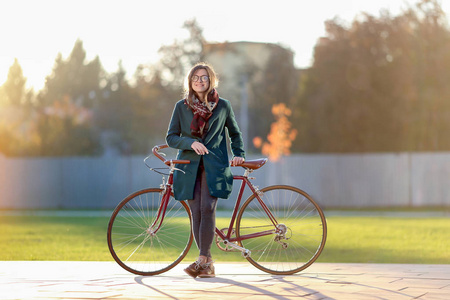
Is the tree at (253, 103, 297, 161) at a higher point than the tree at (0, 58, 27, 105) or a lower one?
lower

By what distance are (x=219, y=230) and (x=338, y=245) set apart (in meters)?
5.11

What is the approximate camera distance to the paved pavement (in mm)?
5094

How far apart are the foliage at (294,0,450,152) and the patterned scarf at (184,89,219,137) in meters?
29.1

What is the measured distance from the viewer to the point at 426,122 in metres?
35.2

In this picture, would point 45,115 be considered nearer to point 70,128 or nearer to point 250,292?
point 70,128

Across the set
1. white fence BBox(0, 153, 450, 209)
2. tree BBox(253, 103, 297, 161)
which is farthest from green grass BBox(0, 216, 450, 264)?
tree BBox(253, 103, 297, 161)

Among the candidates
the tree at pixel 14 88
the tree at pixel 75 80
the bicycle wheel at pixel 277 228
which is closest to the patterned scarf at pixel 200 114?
the bicycle wheel at pixel 277 228

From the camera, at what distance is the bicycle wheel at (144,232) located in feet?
20.5

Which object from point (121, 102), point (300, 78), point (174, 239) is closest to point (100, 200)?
point (121, 102)

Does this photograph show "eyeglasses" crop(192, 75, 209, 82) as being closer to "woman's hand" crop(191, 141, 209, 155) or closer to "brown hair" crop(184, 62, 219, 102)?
"brown hair" crop(184, 62, 219, 102)

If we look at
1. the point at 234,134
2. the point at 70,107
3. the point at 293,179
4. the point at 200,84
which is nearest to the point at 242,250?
the point at 234,134

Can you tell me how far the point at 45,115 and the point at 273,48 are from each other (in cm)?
1257

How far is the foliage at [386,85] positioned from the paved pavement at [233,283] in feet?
93.7

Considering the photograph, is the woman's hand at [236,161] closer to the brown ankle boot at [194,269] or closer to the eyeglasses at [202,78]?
the eyeglasses at [202,78]
